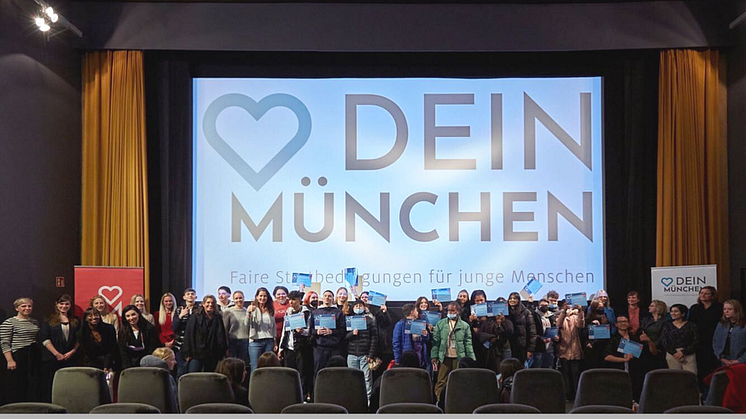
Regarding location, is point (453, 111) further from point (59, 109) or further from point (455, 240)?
point (59, 109)

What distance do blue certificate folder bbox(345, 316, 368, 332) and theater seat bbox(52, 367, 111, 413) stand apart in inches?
142

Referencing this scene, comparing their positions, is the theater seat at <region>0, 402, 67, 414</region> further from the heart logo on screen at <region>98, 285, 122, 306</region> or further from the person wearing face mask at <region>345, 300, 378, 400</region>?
the heart logo on screen at <region>98, 285, 122, 306</region>

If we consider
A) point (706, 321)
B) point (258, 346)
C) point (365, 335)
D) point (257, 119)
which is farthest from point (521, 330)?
point (257, 119)

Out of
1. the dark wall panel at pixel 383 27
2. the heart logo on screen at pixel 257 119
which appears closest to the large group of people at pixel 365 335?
the heart logo on screen at pixel 257 119

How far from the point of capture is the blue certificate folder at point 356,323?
327 inches

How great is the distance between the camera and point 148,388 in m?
5.04

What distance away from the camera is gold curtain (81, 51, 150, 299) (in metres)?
9.81

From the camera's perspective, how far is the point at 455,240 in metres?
9.94

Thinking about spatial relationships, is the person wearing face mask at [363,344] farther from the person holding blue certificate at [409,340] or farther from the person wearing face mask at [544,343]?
the person wearing face mask at [544,343]

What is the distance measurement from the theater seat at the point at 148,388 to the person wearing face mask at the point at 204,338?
3111 millimetres

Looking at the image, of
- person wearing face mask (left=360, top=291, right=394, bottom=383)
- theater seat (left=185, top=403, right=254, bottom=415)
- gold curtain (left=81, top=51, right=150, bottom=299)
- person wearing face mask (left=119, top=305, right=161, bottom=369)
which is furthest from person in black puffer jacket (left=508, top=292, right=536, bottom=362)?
theater seat (left=185, top=403, right=254, bottom=415)

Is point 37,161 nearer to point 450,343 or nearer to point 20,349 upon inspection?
point 20,349

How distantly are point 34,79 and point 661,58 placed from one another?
27.1ft

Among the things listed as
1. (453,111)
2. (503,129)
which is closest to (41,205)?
(453,111)
